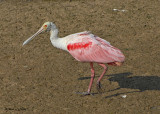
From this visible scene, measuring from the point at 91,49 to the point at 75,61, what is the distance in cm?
189

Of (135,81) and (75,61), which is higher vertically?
(75,61)

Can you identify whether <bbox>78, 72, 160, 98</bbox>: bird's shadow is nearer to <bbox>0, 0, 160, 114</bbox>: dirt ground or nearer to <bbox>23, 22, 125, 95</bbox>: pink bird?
<bbox>0, 0, 160, 114</bbox>: dirt ground

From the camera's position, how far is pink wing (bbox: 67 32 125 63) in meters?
8.48

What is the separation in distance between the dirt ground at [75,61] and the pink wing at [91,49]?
0.85m

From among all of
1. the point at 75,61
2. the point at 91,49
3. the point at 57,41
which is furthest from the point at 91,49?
the point at 75,61

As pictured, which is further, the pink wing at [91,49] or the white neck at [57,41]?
the white neck at [57,41]

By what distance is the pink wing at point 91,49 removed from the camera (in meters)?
8.48

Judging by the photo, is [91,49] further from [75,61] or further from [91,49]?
[75,61]

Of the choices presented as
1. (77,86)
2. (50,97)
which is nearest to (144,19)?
(77,86)

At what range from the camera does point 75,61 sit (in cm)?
1042

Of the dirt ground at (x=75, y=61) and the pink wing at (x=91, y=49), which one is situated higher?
the pink wing at (x=91, y=49)

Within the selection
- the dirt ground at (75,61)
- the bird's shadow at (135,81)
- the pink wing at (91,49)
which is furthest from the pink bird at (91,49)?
the bird's shadow at (135,81)

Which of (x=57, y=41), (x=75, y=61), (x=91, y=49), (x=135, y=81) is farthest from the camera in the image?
(x=75, y=61)

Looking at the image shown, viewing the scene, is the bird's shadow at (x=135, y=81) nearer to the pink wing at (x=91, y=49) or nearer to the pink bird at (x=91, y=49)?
the pink bird at (x=91, y=49)
